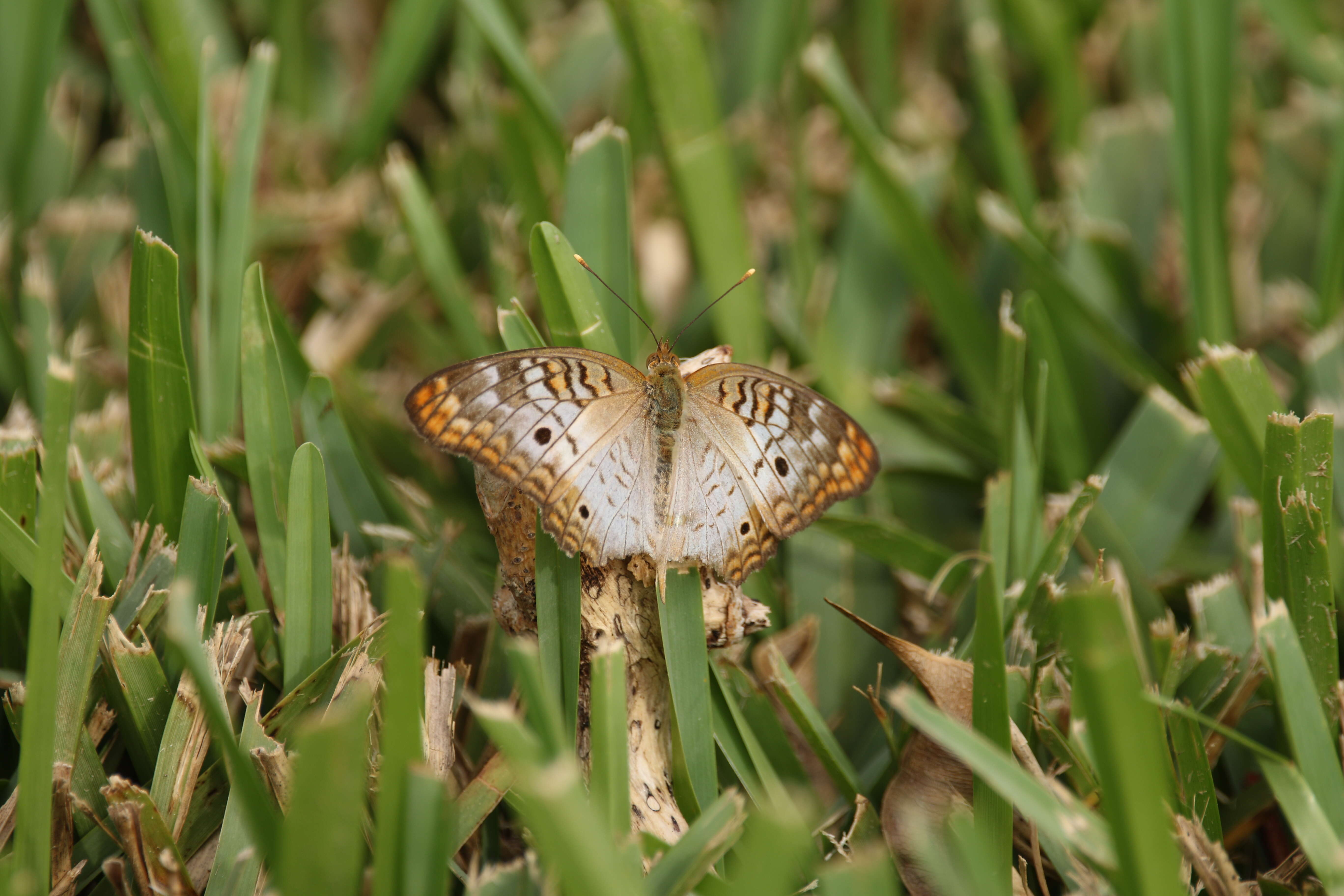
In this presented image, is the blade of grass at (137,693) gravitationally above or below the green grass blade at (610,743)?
above

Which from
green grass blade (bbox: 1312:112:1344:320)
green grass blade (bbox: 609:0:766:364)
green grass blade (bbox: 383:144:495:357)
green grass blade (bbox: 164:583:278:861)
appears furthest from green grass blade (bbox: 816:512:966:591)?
green grass blade (bbox: 1312:112:1344:320)

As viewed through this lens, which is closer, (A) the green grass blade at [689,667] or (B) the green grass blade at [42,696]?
(B) the green grass blade at [42,696]

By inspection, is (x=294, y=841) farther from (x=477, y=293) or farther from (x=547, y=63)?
(x=547, y=63)

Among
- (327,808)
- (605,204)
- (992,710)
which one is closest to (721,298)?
(605,204)

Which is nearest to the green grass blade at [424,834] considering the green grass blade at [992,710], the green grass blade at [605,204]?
the green grass blade at [992,710]

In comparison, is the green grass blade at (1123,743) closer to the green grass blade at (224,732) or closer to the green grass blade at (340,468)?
the green grass blade at (224,732)

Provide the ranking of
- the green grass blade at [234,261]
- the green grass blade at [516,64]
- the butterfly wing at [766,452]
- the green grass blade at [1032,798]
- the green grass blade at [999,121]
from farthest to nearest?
the green grass blade at [999,121]
the green grass blade at [516,64]
the green grass blade at [234,261]
the butterfly wing at [766,452]
the green grass blade at [1032,798]
